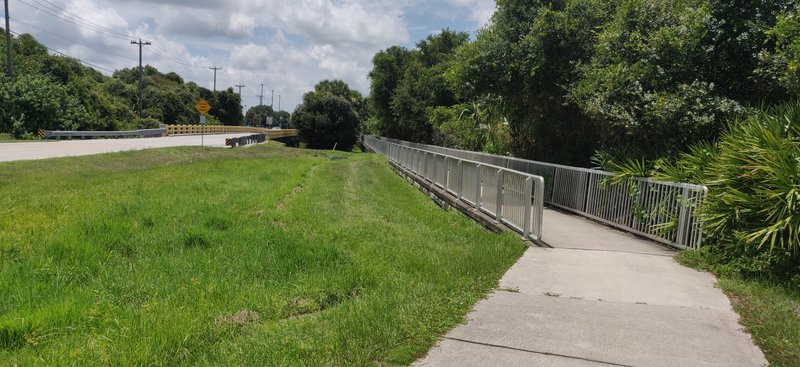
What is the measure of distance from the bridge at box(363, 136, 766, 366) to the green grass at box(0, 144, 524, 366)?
36 centimetres

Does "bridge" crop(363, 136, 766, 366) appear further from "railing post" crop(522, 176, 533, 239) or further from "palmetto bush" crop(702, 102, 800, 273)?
"palmetto bush" crop(702, 102, 800, 273)

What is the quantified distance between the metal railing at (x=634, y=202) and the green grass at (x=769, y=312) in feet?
3.20

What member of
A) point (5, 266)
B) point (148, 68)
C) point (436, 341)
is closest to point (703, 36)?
point (436, 341)

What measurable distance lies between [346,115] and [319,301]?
6087 cm

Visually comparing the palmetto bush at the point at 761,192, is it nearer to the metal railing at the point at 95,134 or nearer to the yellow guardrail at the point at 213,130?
the metal railing at the point at 95,134

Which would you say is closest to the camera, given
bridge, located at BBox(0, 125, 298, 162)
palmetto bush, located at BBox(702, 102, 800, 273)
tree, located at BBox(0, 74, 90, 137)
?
palmetto bush, located at BBox(702, 102, 800, 273)

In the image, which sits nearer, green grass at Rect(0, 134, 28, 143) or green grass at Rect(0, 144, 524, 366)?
green grass at Rect(0, 144, 524, 366)

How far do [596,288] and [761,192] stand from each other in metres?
2.35

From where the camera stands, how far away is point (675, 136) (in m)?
9.85

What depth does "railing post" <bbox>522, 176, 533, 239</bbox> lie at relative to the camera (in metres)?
8.08

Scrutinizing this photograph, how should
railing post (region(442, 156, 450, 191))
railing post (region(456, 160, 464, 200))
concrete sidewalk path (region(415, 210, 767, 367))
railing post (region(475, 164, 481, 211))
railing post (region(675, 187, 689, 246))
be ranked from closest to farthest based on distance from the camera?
concrete sidewalk path (region(415, 210, 767, 367)), railing post (region(675, 187, 689, 246)), railing post (region(475, 164, 481, 211)), railing post (region(456, 160, 464, 200)), railing post (region(442, 156, 450, 191))

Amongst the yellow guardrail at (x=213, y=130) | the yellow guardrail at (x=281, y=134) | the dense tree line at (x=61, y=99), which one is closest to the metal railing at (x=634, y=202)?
the dense tree line at (x=61, y=99)

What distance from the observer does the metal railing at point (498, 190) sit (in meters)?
8.16

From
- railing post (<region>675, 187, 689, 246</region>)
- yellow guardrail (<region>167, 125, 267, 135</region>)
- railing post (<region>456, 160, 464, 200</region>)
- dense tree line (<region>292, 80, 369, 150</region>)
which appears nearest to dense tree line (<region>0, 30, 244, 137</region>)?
yellow guardrail (<region>167, 125, 267, 135</region>)
